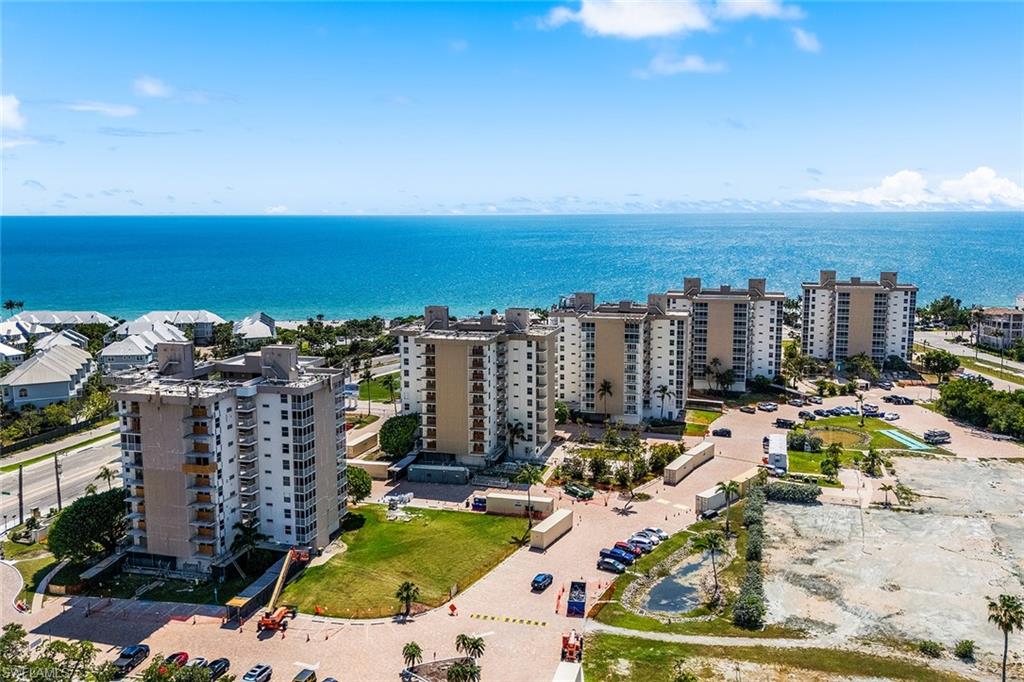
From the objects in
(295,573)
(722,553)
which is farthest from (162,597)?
(722,553)

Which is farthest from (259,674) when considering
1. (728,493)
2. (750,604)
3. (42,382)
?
(42,382)

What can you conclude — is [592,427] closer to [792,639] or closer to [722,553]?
[722,553]

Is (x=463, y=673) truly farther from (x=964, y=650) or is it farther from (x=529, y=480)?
(x=964, y=650)

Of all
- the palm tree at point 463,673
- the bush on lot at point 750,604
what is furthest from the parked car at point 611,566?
the palm tree at point 463,673

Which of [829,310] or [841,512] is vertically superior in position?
[829,310]

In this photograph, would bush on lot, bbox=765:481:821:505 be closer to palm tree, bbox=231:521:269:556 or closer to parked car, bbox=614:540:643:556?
parked car, bbox=614:540:643:556
